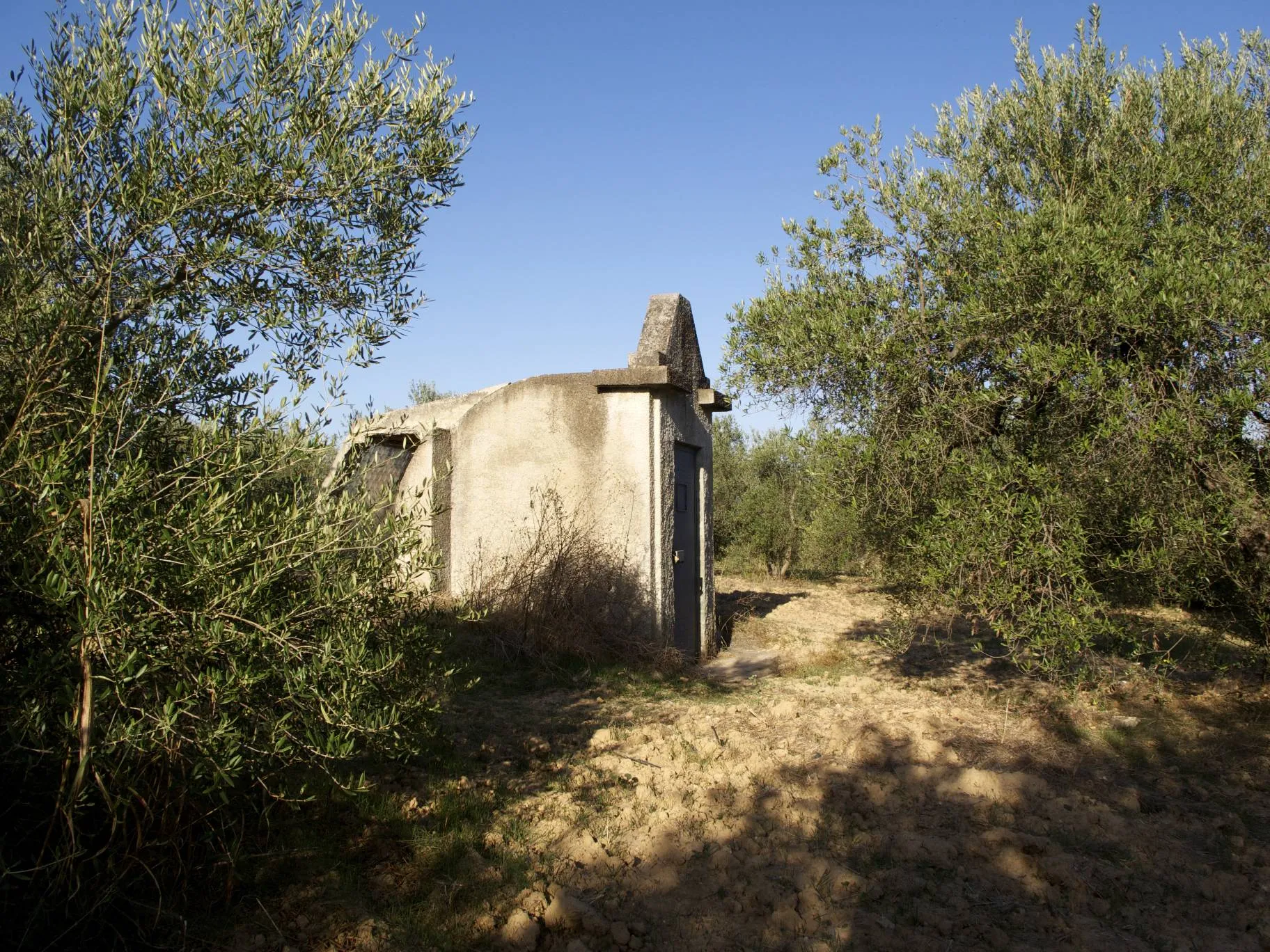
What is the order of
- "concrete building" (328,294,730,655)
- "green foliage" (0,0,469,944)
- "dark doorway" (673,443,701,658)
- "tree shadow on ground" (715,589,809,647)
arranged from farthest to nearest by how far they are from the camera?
"tree shadow on ground" (715,589,809,647) < "dark doorway" (673,443,701,658) < "concrete building" (328,294,730,655) < "green foliage" (0,0,469,944)

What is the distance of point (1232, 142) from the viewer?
7.59 m

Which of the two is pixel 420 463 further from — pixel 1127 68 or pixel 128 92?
pixel 1127 68

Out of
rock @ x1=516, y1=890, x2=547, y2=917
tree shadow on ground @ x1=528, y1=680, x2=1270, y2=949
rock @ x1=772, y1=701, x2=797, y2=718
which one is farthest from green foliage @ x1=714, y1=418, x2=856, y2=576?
rock @ x1=516, y1=890, x2=547, y2=917

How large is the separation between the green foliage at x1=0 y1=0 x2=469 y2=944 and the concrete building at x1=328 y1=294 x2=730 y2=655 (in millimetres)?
4467

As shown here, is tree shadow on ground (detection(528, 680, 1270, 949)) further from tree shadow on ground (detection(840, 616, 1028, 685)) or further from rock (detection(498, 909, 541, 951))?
tree shadow on ground (detection(840, 616, 1028, 685))

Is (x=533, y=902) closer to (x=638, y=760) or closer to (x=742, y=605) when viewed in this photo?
(x=638, y=760)

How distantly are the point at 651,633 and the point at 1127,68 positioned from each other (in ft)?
23.3

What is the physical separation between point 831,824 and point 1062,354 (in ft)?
11.4

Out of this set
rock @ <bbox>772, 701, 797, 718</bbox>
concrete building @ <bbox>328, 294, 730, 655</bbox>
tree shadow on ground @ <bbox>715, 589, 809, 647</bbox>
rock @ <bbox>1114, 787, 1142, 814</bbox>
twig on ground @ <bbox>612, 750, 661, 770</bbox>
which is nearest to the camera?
rock @ <bbox>1114, 787, 1142, 814</bbox>

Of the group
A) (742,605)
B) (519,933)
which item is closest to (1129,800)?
(519,933)

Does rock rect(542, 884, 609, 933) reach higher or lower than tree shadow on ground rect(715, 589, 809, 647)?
lower

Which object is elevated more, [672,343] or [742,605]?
[672,343]

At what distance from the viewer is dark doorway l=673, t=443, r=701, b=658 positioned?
377 inches

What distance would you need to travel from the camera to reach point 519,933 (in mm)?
3869
